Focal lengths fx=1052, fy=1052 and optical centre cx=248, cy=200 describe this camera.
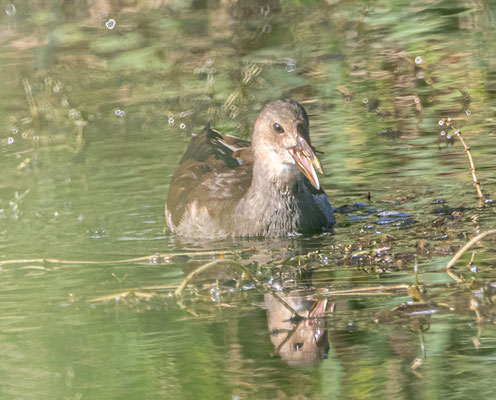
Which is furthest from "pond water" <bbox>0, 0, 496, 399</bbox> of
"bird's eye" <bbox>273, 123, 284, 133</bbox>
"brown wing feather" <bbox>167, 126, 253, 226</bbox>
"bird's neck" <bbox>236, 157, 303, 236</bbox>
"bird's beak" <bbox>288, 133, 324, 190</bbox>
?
"bird's eye" <bbox>273, 123, 284, 133</bbox>

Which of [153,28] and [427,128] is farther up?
[153,28]

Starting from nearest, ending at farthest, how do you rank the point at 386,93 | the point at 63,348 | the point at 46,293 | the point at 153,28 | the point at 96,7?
the point at 63,348 < the point at 46,293 < the point at 386,93 < the point at 153,28 < the point at 96,7

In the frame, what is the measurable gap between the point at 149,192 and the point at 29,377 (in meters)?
4.26

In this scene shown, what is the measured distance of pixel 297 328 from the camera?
5.16 m

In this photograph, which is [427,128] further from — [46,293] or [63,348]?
[63,348]

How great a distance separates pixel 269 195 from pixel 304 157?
0.45m

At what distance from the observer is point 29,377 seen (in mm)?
4902

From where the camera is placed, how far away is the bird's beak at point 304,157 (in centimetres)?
711

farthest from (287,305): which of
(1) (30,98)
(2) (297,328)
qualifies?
(1) (30,98)

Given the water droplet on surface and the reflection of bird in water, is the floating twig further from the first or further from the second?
the reflection of bird in water

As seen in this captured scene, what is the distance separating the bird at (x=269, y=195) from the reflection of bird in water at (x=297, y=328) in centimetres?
153

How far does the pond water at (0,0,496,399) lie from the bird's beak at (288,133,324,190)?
0.51m

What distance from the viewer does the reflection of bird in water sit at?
4816 millimetres

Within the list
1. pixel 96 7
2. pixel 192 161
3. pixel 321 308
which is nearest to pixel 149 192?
pixel 192 161
